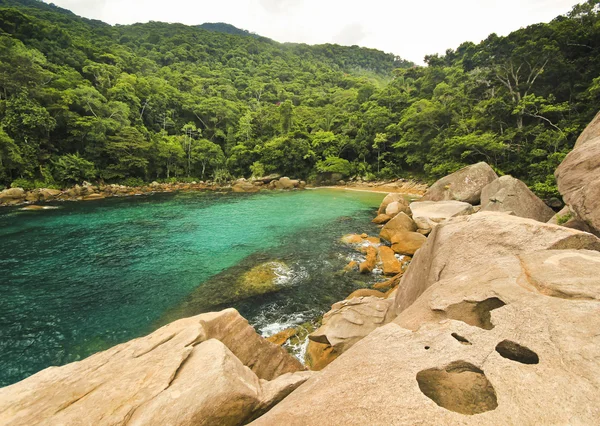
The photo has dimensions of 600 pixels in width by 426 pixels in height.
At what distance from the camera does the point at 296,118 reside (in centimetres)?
5503

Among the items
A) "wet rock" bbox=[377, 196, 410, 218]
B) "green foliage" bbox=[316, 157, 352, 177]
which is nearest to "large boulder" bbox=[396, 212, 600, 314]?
"wet rock" bbox=[377, 196, 410, 218]

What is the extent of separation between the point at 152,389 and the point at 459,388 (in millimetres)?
3277

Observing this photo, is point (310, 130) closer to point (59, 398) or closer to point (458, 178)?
point (458, 178)

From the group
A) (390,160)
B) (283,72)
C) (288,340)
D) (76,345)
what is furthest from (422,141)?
(283,72)

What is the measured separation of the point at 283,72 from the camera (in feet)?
350

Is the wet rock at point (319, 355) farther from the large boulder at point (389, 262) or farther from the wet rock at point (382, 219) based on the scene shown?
the wet rock at point (382, 219)

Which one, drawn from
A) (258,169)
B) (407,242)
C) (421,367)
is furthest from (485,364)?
(258,169)

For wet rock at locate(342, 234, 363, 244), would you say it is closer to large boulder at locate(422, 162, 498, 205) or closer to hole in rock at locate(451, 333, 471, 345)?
large boulder at locate(422, 162, 498, 205)

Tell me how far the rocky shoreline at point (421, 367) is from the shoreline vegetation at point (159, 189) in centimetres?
2955

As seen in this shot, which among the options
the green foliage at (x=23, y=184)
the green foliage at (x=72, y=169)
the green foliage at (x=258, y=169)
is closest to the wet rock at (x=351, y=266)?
the green foliage at (x=258, y=169)

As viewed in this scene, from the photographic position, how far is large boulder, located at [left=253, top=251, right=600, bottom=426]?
1.98 meters

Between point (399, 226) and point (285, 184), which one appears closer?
point (399, 226)

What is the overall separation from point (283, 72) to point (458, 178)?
105 m

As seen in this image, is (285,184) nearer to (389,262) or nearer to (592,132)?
(389,262)
